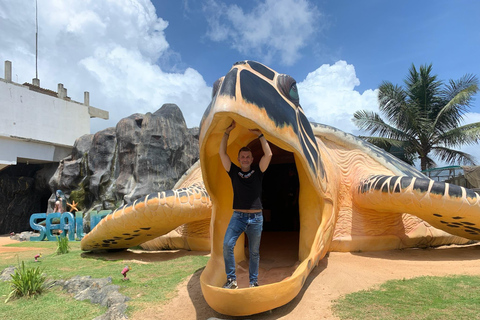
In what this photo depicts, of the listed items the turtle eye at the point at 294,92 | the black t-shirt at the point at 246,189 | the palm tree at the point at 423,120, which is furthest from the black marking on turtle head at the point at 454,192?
the palm tree at the point at 423,120

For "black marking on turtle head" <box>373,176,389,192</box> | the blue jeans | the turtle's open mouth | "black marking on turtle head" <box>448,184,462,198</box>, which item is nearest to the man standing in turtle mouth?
the blue jeans

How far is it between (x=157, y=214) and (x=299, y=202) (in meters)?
2.00

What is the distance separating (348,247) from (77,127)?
62.5 ft

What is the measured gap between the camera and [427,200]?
10.6ft

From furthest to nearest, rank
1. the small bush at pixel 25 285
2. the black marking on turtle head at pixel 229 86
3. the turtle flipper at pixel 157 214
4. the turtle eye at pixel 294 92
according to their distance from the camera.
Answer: the turtle flipper at pixel 157 214 < the small bush at pixel 25 285 < the turtle eye at pixel 294 92 < the black marking on turtle head at pixel 229 86

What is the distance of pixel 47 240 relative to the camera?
10250mm

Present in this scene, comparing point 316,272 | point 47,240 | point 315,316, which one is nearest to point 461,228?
point 316,272

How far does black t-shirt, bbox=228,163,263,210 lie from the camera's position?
2209mm

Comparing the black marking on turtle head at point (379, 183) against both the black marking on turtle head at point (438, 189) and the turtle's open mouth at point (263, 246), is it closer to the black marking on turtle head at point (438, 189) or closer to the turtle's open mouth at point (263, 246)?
the black marking on turtle head at point (438, 189)

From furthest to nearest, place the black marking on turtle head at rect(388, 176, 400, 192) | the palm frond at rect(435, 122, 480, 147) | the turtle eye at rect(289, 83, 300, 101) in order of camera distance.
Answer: the palm frond at rect(435, 122, 480, 147) → the black marking on turtle head at rect(388, 176, 400, 192) → the turtle eye at rect(289, 83, 300, 101)

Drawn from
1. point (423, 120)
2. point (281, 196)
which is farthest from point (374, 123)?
point (281, 196)

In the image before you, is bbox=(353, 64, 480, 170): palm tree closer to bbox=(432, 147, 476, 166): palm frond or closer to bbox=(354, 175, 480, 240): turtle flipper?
bbox=(432, 147, 476, 166): palm frond

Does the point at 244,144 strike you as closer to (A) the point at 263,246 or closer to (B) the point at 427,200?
(A) the point at 263,246

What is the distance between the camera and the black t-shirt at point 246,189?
2209mm
